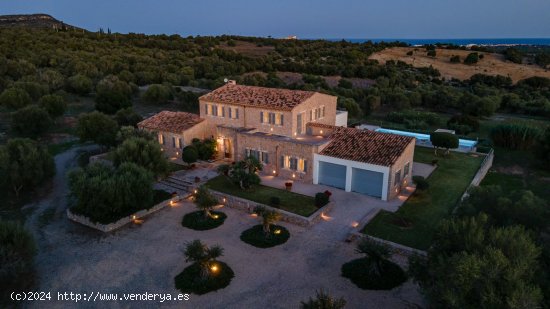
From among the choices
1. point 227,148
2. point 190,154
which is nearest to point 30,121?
point 190,154

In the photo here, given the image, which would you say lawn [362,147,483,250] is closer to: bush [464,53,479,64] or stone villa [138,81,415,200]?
stone villa [138,81,415,200]

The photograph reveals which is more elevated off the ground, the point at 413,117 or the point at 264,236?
the point at 413,117

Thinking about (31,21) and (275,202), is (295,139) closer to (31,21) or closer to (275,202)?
(275,202)

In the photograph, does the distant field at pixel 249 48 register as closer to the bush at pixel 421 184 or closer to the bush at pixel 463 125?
the bush at pixel 463 125

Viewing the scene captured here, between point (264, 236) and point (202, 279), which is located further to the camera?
point (264, 236)

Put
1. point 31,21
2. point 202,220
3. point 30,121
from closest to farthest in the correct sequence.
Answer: point 202,220 < point 30,121 < point 31,21

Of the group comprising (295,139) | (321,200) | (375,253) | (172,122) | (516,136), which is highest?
(172,122)
